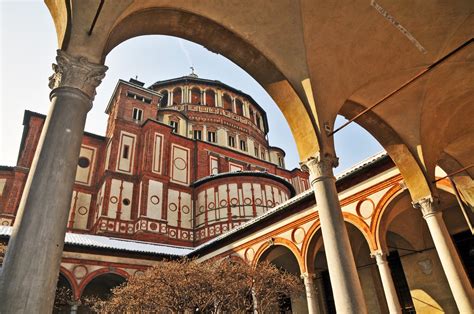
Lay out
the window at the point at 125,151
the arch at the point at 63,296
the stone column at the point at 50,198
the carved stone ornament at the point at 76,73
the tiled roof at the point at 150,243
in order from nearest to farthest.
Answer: the stone column at the point at 50,198, the carved stone ornament at the point at 76,73, the tiled roof at the point at 150,243, the arch at the point at 63,296, the window at the point at 125,151

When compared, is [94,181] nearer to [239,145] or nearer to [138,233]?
[138,233]

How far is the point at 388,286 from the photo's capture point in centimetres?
953

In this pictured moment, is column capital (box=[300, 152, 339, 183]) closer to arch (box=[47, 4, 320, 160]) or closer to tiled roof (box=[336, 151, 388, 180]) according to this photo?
arch (box=[47, 4, 320, 160])

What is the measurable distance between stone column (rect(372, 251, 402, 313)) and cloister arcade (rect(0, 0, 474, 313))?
64 millimetres

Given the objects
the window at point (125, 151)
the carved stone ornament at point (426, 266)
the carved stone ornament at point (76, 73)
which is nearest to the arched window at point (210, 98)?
the window at point (125, 151)

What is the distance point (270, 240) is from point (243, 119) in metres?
21.4

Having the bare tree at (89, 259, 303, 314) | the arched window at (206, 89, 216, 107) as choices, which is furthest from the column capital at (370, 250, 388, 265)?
the arched window at (206, 89, 216, 107)

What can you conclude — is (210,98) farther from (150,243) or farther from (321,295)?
(321,295)

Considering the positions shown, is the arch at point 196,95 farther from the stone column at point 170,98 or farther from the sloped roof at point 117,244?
the sloped roof at point 117,244

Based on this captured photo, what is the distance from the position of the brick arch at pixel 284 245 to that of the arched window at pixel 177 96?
2254 cm

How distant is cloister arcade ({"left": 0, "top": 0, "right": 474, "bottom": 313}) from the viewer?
318cm

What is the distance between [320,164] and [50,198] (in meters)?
4.17

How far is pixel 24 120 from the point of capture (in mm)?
22328

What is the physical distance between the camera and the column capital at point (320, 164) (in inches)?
219
